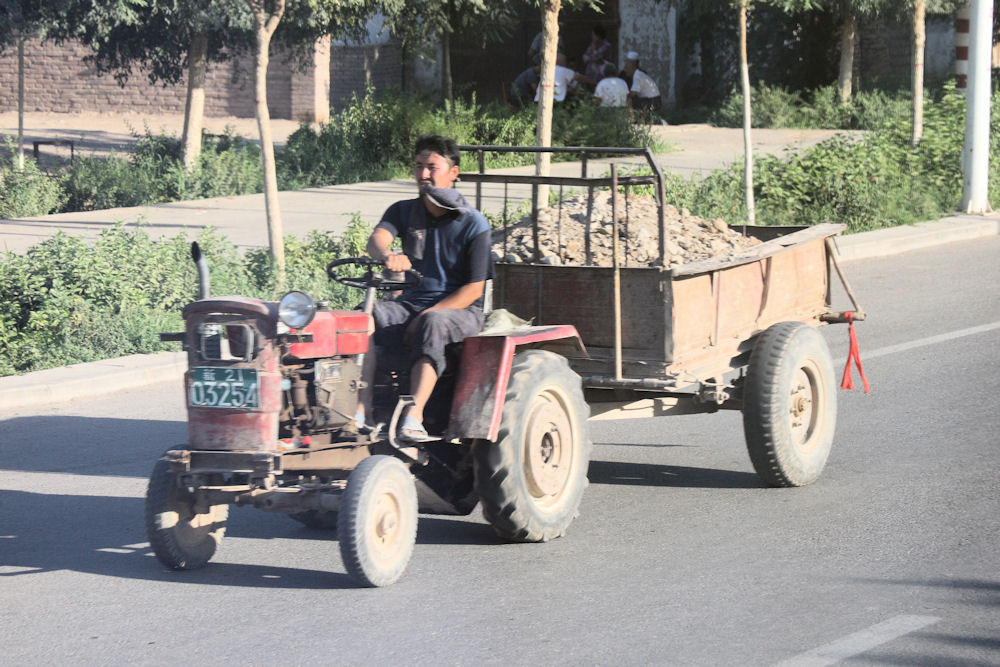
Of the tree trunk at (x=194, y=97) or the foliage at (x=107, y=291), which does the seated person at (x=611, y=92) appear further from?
the foliage at (x=107, y=291)

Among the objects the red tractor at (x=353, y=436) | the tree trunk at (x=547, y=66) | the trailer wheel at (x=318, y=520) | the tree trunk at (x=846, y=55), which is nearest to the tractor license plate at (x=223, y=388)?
the red tractor at (x=353, y=436)

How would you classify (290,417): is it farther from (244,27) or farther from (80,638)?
(244,27)

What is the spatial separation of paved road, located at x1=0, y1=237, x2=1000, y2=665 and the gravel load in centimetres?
126

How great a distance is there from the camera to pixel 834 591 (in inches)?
212

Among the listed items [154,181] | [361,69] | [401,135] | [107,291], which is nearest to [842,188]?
[401,135]

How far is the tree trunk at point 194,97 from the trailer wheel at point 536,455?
15.6 metres

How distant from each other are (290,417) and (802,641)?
7.41 ft

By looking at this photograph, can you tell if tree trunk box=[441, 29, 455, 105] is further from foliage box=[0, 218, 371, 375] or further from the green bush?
foliage box=[0, 218, 371, 375]

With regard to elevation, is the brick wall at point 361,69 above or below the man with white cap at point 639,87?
above

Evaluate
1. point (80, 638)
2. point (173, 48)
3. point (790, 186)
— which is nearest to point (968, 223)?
point (790, 186)

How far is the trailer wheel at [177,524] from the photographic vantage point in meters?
5.48

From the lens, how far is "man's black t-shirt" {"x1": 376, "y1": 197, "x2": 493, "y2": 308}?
6.08 metres

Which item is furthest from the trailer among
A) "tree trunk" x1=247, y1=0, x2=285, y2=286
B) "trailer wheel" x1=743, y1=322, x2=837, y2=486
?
"tree trunk" x1=247, y1=0, x2=285, y2=286

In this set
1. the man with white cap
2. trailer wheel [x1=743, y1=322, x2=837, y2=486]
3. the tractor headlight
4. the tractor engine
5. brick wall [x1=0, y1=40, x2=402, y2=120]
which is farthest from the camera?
brick wall [x1=0, y1=40, x2=402, y2=120]
